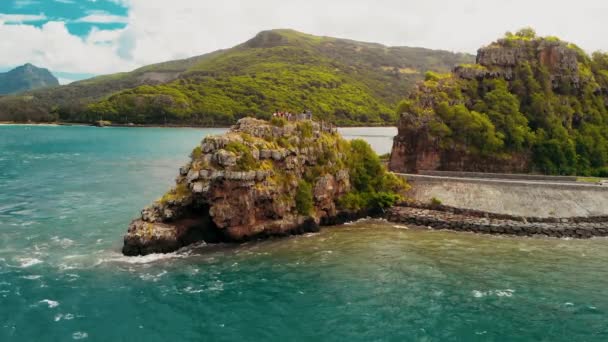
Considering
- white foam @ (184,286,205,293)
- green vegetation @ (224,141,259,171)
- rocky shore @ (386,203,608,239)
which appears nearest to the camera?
white foam @ (184,286,205,293)

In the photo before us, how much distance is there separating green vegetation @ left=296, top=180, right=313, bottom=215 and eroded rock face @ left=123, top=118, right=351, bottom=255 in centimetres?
45

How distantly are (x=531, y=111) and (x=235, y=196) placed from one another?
66.3 meters

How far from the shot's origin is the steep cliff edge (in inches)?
2034

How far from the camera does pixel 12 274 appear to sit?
42.9 metres

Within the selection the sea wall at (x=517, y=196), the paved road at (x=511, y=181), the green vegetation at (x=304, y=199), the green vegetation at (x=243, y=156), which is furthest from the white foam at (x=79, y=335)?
the paved road at (x=511, y=181)

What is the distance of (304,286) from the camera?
138 feet

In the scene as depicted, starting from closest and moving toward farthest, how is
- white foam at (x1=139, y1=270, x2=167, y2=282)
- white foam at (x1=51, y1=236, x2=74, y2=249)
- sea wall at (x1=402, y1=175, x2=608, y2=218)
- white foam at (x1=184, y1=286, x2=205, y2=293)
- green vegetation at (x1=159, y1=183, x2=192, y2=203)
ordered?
white foam at (x1=184, y1=286, x2=205, y2=293)
white foam at (x1=139, y1=270, x2=167, y2=282)
white foam at (x1=51, y1=236, x2=74, y2=249)
green vegetation at (x1=159, y1=183, x2=192, y2=203)
sea wall at (x1=402, y1=175, x2=608, y2=218)

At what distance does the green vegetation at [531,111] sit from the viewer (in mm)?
87000

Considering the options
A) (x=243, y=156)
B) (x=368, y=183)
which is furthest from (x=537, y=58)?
(x=243, y=156)

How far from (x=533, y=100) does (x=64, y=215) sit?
83316mm

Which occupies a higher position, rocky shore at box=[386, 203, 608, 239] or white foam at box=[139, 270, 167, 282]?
rocky shore at box=[386, 203, 608, 239]

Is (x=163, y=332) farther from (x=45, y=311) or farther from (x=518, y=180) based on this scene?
(x=518, y=180)

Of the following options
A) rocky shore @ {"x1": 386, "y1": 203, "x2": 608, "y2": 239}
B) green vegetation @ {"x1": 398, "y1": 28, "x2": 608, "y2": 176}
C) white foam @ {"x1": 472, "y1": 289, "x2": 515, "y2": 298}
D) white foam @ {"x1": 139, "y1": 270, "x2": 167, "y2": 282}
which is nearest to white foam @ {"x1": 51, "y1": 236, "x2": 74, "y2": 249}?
white foam @ {"x1": 139, "y1": 270, "x2": 167, "y2": 282}

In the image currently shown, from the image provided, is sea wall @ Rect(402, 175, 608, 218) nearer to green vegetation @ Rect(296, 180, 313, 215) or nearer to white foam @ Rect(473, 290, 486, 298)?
green vegetation @ Rect(296, 180, 313, 215)
